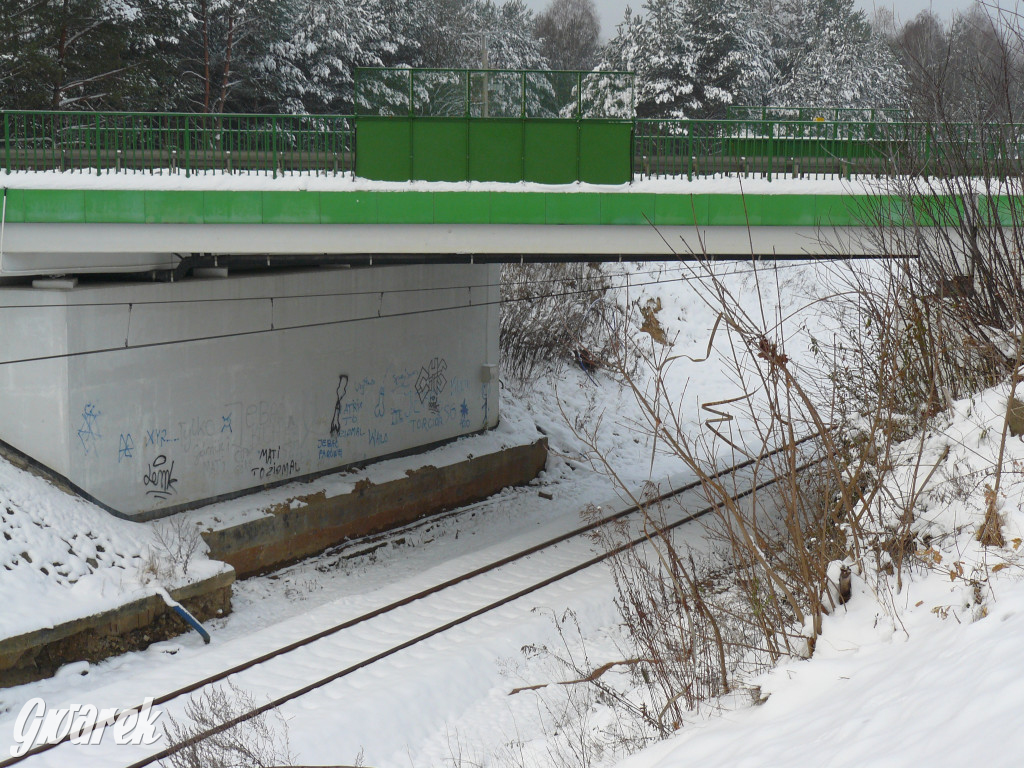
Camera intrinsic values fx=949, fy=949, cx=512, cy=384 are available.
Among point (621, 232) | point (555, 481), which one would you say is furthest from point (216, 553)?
point (555, 481)

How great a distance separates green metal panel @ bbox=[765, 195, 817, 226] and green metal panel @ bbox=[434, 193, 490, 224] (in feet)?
12.1

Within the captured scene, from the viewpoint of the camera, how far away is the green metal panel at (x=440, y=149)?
44.5ft

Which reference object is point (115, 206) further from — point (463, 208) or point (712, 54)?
point (712, 54)

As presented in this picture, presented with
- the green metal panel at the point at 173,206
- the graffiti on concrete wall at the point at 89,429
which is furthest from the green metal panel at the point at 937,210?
the graffiti on concrete wall at the point at 89,429

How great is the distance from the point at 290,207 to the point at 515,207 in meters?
3.14

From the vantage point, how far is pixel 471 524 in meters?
19.8

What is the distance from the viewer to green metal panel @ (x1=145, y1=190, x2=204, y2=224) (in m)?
13.1

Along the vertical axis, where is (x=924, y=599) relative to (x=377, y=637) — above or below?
above

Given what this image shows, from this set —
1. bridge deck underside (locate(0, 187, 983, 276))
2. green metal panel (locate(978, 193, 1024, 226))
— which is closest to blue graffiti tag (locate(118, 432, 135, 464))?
bridge deck underside (locate(0, 187, 983, 276))

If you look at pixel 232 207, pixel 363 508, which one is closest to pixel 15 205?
pixel 232 207

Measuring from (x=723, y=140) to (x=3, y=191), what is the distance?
1009 cm

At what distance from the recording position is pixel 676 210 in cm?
1334

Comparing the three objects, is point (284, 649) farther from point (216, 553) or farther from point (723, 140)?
point (723, 140)

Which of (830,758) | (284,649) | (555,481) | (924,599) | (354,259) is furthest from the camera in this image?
(555,481)
